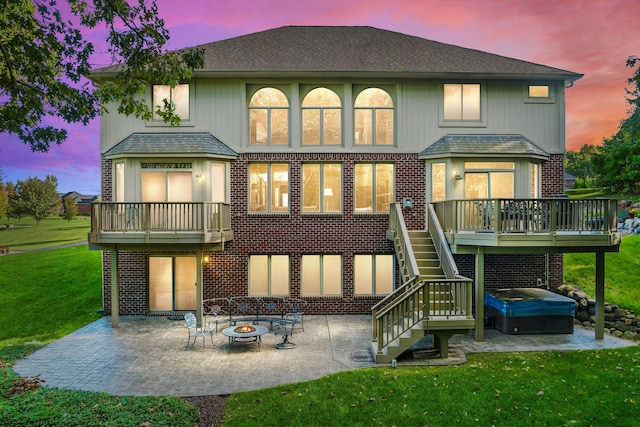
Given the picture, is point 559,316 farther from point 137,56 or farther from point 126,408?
point 137,56

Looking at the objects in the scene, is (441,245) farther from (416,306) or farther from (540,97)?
(540,97)

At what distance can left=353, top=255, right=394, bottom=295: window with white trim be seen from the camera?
14.4 meters

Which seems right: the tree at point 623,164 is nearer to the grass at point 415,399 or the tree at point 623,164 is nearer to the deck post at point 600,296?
the deck post at point 600,296

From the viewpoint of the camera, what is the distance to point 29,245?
32.3 meters

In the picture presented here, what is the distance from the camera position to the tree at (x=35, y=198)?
38406mm

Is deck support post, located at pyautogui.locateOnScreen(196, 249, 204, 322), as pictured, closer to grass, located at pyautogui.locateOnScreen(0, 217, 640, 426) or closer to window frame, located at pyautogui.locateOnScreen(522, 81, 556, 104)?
grass, located at pyautogui.locateOnScreen(0, 217, 640, 426)

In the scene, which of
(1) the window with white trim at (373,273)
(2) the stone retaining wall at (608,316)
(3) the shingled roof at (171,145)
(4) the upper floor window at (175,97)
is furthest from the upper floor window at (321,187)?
(2) the stone retaining wall at (608,316)

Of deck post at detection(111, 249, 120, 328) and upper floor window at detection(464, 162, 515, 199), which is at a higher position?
upper floor window at detection(464, 162, 515, 199)

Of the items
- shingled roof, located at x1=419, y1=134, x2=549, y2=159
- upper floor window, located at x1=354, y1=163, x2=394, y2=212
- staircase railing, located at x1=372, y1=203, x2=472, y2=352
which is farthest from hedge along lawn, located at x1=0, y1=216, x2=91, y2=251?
shingled roof, located at x1=419, y1=134, x2=549, y2=159

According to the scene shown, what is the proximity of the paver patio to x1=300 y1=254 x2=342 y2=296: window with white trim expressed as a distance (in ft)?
5.62

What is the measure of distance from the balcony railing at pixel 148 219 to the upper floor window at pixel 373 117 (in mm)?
6347

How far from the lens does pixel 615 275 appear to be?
1680 centimetres

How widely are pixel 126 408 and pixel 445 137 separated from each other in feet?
41.9

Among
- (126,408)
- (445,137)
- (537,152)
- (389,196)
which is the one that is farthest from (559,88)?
(126,408)
